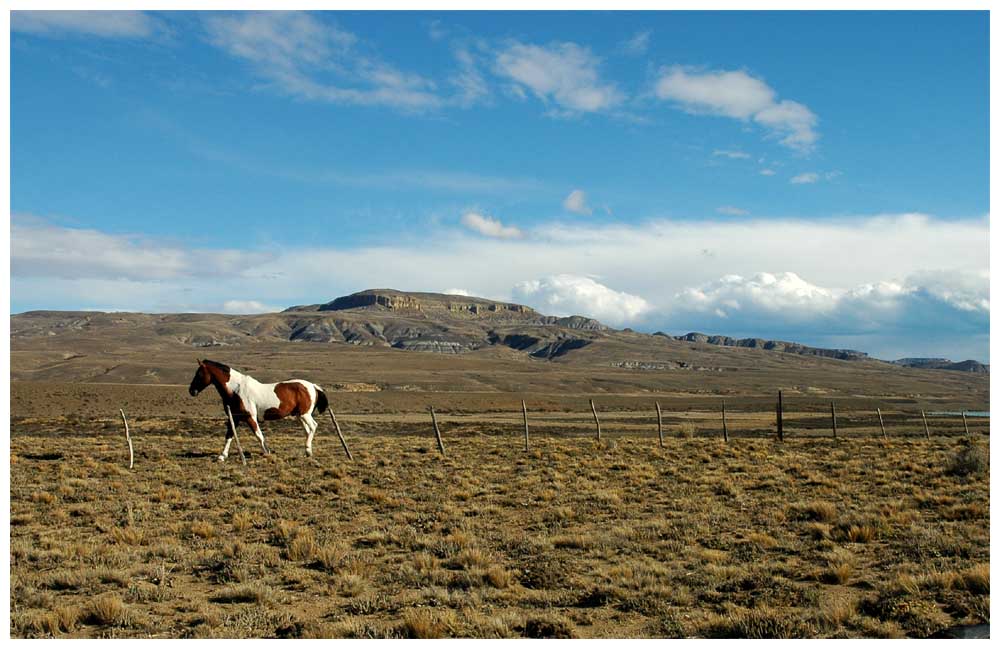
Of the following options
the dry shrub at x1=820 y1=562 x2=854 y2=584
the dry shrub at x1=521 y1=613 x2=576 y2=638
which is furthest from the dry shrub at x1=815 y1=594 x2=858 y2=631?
the dry shrub at x1=521 y1=613 x2=576 y2=638

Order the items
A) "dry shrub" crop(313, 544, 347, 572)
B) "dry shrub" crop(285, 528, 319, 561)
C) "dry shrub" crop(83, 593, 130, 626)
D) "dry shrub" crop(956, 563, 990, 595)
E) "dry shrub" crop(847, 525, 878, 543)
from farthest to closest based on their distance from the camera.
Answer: "dry shrub" crop(847, 525, 878, 543) < "dry shrub" crop(285, 528, 319, 561) < "dry shrub" crop(313, 544, 347, 572) < "dry shrub" crop(956, 563, 990, 595) < "dry shrub" crop(83, 593, 130, 626)

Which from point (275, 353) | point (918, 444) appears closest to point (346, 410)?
point (918, 444)

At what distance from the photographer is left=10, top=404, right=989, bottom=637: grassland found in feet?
23.1

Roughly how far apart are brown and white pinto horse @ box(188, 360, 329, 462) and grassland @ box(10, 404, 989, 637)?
47.9 inches

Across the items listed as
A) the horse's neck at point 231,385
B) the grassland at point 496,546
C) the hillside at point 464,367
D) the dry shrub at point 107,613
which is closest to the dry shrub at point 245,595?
the grassland at point 496,546

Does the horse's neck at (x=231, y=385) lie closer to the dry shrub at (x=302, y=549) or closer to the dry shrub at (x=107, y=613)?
the dry shrub at (x=302, y=549)

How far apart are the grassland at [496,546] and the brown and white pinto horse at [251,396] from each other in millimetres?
1216

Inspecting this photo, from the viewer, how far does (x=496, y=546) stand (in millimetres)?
10234

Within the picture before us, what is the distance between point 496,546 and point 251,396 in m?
11.7

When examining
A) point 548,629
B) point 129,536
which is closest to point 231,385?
point 129,536

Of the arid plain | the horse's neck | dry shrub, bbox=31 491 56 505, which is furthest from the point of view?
the horse's neck

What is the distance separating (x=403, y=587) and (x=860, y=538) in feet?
22.5

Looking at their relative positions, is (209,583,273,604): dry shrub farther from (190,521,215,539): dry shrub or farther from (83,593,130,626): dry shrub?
(190,521,215,539): dry shrub

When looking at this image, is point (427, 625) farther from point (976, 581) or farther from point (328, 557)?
point (976, 581)
